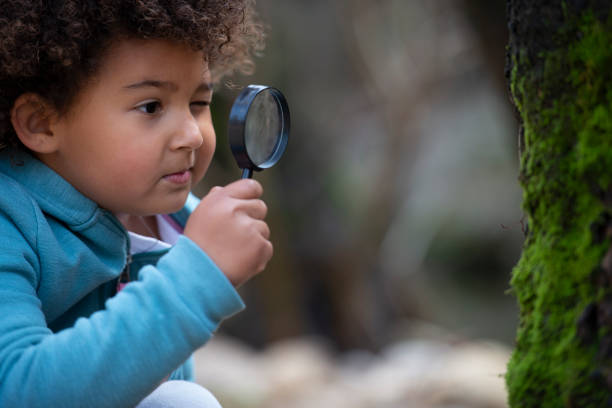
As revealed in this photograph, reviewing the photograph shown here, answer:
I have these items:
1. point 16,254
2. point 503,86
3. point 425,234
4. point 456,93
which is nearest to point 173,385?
point 16,254

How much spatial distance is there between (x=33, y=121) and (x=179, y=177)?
0.34 m

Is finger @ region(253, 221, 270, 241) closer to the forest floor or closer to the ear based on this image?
the ear

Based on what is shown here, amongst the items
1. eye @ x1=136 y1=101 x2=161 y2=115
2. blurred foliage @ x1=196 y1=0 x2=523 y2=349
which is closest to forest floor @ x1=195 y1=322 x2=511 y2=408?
blurred foliage @ x1=196 y1=0 x2=523 y2=349

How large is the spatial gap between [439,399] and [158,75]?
3355 mm

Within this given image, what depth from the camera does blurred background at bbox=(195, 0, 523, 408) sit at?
15.3 ft

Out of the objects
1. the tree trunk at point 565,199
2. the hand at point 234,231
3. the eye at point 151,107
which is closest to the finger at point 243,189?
the hand at point 234,231

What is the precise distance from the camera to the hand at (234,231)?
52.5 inches

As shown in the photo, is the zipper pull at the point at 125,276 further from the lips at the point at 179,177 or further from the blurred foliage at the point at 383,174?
the blurred foliage at the point at 383,174

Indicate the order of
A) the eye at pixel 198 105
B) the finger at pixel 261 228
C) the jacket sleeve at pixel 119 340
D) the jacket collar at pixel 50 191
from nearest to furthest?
the jacket sleeve at pixel 119 340
the finger at pixel 261 228
the jacket collar at pixel 50 191
the eye at pixel 198 105

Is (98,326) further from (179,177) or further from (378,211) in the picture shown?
(378,211)

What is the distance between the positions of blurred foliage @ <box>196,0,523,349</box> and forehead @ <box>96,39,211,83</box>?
2.40 metres

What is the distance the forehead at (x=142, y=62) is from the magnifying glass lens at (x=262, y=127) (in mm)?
191

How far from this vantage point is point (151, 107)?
1507 mm

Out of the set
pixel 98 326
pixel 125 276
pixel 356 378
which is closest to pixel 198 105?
pixel 125 276
